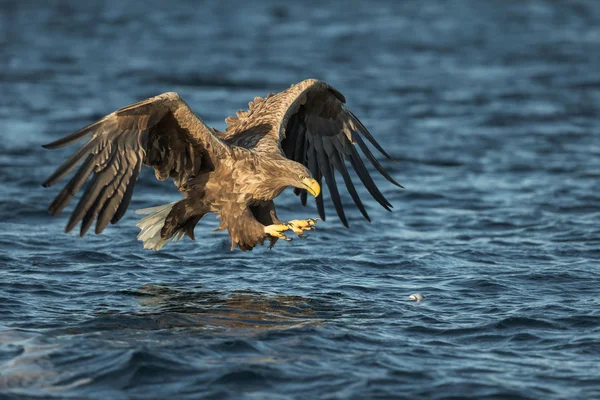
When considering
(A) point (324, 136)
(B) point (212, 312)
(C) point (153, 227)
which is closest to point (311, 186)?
(B) point (212, 312)

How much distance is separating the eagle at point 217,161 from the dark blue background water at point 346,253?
0.59m

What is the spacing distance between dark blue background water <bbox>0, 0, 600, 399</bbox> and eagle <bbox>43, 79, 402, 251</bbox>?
586 millimetres

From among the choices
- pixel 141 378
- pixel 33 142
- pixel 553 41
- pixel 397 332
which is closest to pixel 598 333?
pixel 397 332

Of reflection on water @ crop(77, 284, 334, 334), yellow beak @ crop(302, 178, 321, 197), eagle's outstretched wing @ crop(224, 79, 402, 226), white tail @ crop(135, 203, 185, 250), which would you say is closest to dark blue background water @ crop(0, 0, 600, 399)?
reflection on water @ crop(77, 284, 334, 334)

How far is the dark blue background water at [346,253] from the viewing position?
6129 millimetres

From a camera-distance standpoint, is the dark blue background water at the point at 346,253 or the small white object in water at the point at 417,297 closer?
the dark blue background water at the point at 346,253

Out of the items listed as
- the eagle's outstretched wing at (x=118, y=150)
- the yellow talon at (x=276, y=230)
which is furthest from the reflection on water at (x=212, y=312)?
the eagle's outstretched wing at (x=118, y=150)

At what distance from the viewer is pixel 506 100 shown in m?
16.5

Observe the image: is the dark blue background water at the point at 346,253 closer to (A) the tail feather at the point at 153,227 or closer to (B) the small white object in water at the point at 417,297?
(B) the small white object in water at the point at 417,297

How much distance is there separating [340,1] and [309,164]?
56.2 ft

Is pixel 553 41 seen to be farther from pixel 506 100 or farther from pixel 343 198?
pixel 343 198

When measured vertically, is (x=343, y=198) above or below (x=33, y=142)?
below

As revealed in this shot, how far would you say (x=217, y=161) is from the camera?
762 centimetres

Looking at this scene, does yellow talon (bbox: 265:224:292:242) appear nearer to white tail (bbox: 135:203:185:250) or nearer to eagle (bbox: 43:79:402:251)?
eagle (bbox: 43:79:402:251)
